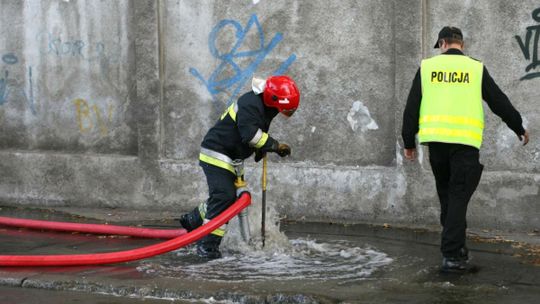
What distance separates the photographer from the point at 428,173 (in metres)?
8.96

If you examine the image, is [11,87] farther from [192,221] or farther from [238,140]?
[238,140]

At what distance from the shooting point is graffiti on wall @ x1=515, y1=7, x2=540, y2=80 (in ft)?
28.1

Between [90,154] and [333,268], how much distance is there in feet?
13.8

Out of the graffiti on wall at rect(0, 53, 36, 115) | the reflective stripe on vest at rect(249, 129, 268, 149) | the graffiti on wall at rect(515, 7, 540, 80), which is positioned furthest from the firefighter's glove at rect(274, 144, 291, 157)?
the graffiti on wall at rect(0, 53, 36, 115)

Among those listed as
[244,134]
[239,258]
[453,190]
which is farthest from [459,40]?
[239,258]

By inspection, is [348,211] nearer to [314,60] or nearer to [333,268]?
[314,60]

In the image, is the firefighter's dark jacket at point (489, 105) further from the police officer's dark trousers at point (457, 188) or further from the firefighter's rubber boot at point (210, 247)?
the firefighter's rubber boot at point (210, 247)

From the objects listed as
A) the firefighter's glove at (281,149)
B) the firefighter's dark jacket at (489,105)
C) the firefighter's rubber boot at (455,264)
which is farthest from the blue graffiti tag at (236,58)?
the firefighter's rubber boot at (455,264)

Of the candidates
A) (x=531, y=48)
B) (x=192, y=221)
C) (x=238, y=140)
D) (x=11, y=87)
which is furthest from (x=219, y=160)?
(x=11, y=87)

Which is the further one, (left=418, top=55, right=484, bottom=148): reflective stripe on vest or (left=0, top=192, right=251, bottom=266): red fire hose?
(left=0, top=192, right=251, bottom=266): red fire hose

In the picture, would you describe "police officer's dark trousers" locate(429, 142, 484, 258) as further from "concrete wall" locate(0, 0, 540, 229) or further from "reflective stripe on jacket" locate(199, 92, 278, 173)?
"concrete wall" locate(0, 0, 540, 229)

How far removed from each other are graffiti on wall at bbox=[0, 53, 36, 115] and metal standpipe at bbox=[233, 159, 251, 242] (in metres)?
3.97

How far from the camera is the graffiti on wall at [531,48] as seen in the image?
28.1 feet

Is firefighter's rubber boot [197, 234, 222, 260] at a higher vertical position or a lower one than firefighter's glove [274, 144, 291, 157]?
lower
